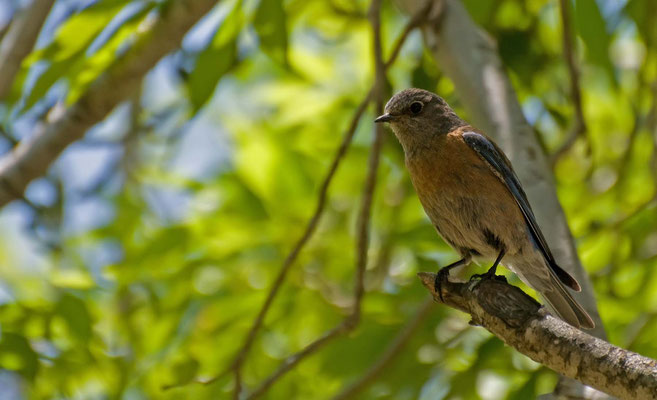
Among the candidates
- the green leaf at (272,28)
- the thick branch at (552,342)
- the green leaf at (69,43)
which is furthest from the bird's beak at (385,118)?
the green leaf at (69,43)

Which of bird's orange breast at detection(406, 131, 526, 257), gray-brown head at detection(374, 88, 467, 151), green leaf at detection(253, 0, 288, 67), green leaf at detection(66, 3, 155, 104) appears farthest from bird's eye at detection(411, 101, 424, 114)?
green leaf at detection(66, 3, 155, 104)

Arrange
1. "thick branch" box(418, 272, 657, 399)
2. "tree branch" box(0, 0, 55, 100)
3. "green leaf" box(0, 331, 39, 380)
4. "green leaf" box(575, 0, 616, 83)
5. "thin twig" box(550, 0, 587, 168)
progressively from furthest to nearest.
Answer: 1. "tree branch" box(0, 0, 55, 100)
2. "thin twig" box(550, 0, 587, 168)
3. "green leaf" box(0, 331, 39, 380)
4. "green leaf" box(575, 0, 616, 83)
5. "thick branch" box(418, 272, 657, 399)

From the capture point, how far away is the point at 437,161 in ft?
17.0

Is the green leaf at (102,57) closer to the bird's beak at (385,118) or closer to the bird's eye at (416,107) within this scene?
the bird's beak at (385,118)

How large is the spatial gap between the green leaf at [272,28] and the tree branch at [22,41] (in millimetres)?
1327

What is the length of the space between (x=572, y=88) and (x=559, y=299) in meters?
1.30

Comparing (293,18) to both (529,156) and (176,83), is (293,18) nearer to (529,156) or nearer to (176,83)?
(176,83)

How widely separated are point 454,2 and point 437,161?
2.98ft

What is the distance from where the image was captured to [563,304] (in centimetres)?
492

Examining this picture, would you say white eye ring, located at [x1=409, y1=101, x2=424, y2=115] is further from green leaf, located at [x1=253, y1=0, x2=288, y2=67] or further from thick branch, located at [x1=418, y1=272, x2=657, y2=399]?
thick branch, located at [x1=418, y1=272, x2=657, y2=399]

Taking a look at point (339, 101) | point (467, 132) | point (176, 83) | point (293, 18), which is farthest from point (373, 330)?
point (176, 83)

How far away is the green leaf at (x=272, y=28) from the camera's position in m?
5.27

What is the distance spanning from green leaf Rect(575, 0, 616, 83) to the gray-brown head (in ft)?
3.43

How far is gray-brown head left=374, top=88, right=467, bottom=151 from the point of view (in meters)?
5.52
